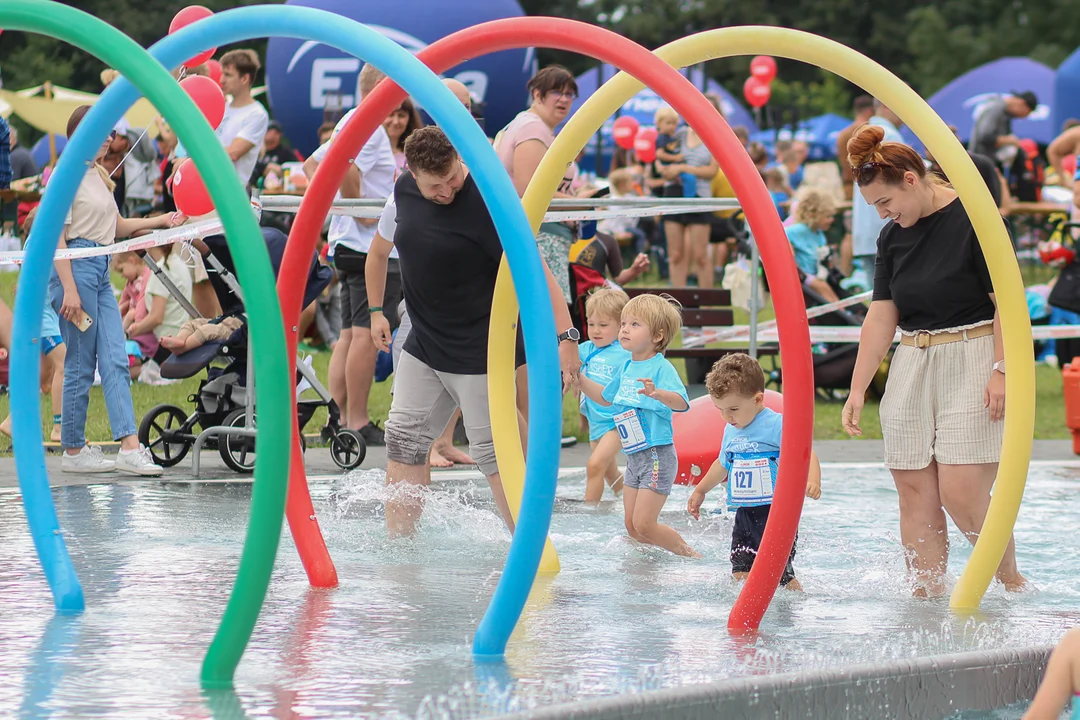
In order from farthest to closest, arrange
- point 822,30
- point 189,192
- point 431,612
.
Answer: point 822,30 → point 189,192 → point 431,612

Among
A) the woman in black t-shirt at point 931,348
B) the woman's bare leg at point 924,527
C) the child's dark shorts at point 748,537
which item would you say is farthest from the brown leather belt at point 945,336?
the child's dark shorts at point 748,537

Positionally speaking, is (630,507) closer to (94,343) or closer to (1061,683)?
(1061,683)

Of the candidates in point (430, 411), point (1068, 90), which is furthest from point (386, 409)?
point (1068, 90)

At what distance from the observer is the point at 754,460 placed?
19.8 ft

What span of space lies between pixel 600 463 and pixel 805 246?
18.7 feet

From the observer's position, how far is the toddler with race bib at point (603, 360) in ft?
24.7

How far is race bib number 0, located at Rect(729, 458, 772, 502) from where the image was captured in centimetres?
602

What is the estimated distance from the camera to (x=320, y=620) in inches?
203

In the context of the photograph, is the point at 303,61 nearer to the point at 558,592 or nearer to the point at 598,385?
the point at 598,385

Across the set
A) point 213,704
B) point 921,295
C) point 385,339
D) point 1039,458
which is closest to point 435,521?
point 385,339

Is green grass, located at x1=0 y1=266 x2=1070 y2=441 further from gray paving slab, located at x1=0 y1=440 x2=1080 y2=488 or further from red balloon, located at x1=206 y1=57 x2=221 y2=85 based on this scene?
red balloon, located at x1=206 y1=57 x2=221 y2=85

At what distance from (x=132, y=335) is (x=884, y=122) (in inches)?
295

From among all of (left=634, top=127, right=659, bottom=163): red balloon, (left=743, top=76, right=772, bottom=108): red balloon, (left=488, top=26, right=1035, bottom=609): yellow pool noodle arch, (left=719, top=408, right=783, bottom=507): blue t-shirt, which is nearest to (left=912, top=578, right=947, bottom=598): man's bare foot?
(left=488, top=26, right=1035, bottom=609): yellow pool noodle arch

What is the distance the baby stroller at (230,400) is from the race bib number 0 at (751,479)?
136 inches
